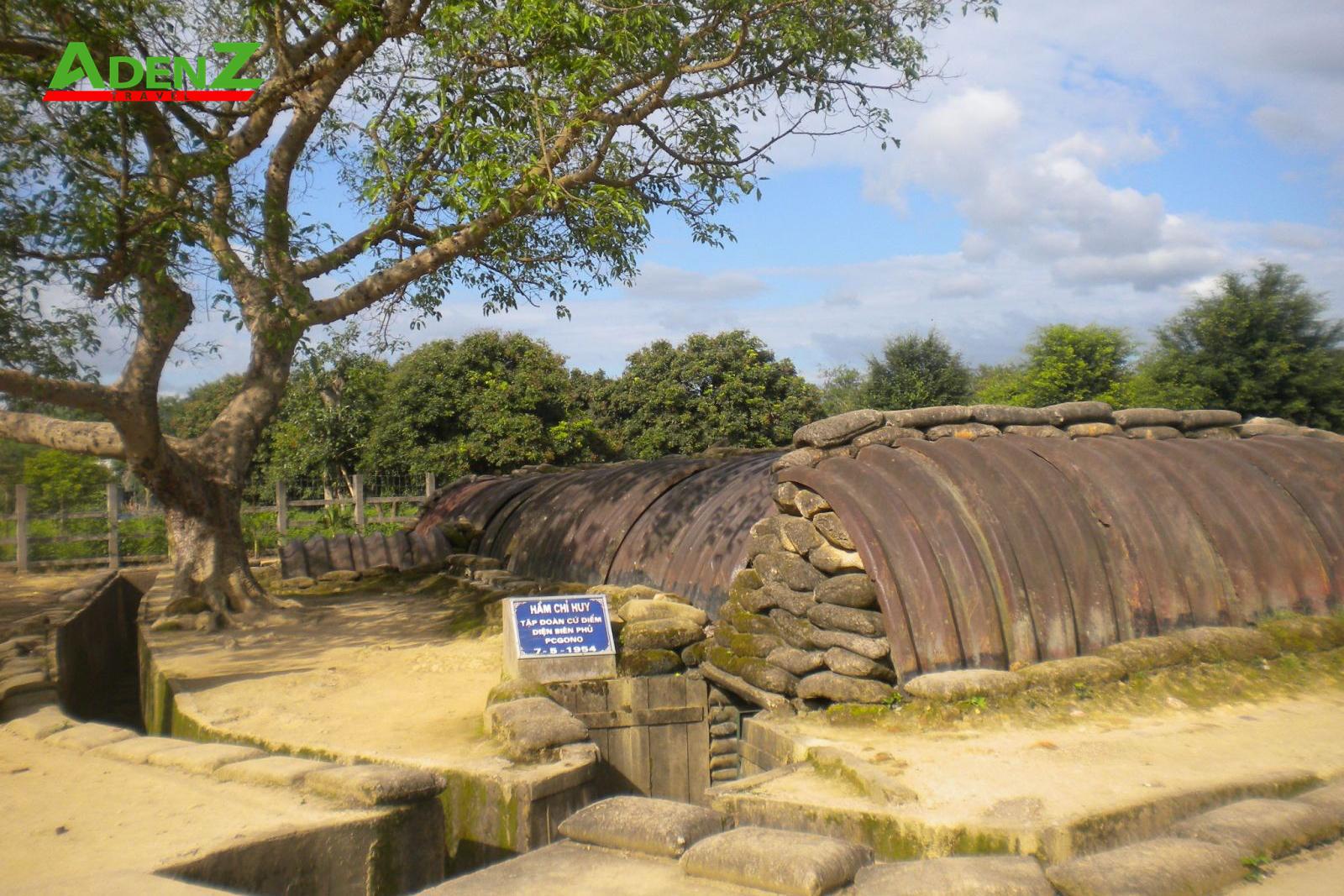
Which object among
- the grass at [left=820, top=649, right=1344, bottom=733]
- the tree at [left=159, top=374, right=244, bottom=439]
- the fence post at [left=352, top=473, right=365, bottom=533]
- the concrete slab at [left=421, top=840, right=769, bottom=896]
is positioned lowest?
the grass at [left=820, top=649, right=1344, bottom=733]

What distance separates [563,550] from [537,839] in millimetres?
5922

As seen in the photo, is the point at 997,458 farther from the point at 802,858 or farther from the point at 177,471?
the point at 177,471

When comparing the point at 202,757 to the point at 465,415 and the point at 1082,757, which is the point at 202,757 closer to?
the point at 1082,757

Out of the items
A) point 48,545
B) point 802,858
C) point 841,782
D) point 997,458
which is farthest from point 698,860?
point 48,545

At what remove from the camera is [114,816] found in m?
4.23

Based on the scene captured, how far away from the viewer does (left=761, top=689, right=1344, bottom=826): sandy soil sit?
4430mm

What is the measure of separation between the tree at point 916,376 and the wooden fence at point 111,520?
10601 mm

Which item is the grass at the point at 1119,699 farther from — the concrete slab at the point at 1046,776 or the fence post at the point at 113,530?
the fence post at the point at 113,530

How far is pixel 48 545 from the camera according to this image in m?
17.3

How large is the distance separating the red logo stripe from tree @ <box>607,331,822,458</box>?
1536 cm

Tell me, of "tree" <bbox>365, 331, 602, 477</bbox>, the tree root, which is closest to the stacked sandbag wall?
the tree root

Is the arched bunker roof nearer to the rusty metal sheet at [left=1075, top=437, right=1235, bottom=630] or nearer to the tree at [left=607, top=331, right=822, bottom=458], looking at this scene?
the rusty metal sheet at [left=1075, top=437, right=1235, bottom=630]

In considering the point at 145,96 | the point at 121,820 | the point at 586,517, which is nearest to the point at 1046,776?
the point at 121,820

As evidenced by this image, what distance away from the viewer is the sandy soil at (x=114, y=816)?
3688mm
